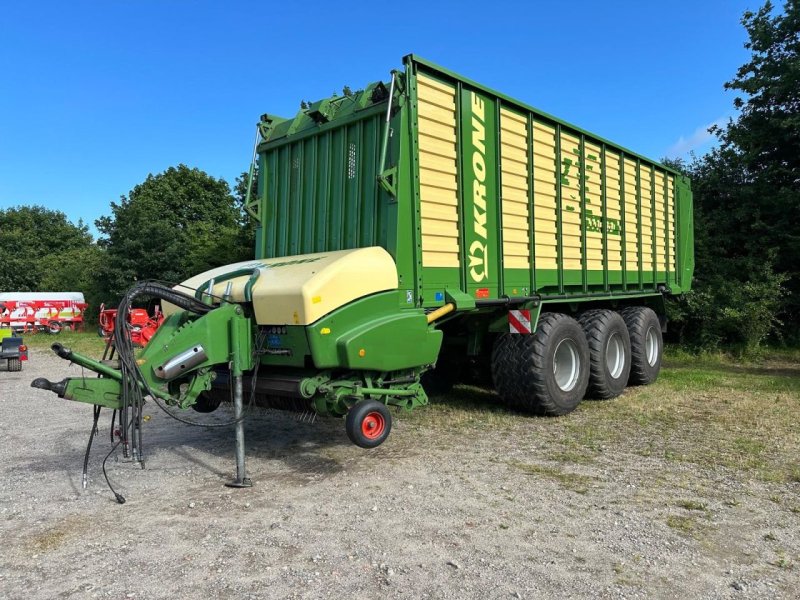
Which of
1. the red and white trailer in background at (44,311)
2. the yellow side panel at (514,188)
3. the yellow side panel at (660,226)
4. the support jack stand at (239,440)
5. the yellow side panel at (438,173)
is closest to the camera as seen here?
the support jack stand at (239,440)

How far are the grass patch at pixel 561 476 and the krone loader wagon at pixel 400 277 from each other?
0.98 m

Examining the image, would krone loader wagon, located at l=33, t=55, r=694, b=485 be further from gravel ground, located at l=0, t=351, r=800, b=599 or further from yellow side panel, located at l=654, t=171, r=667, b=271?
yellow side panel, located at l=654, t=171, r=667, b=271

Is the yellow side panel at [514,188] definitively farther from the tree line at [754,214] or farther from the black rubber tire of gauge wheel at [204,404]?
the tree line at [754,214]

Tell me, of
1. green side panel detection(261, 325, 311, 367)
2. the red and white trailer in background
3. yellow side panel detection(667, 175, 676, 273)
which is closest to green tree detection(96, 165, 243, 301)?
the red and white trailer in background

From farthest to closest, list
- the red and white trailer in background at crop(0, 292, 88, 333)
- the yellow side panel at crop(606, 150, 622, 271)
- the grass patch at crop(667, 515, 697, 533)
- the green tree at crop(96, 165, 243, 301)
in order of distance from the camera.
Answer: the red and white trailer in background at crop(0, 292, 88, 333), the green tree at crop(96, 165, 243, 301), the yellow side panel at crop(606, 150, 622, 271), the grass patch at crop(667, 515, 697, 533)

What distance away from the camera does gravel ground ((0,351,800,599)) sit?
3.01 metres

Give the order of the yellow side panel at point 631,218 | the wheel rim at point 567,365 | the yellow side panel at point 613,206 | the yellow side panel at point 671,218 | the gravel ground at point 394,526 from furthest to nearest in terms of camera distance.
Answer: the yellow side panel at point 671,218, the yellow side panel at point 631,218, the yellow side panel at point 613,206, the wheel rim at point 567,365, the gravel ground at point 394,526

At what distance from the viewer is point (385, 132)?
4922mm

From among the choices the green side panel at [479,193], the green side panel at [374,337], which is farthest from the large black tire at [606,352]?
the green side panel at [374,337]

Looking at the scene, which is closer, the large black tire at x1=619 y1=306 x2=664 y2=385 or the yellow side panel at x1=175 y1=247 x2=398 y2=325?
the yellow side panel at x1=175 y1=247 x2=398 y2=325

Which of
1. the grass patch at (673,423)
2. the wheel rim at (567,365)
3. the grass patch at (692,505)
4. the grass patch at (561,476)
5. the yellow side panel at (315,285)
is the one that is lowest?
the grass patch at (692,505)

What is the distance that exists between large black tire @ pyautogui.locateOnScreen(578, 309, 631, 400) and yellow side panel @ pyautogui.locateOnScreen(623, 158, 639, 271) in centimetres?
114

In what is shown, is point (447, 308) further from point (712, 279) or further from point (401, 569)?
point (712, 279)

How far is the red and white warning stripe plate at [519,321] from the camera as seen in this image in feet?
20.8
